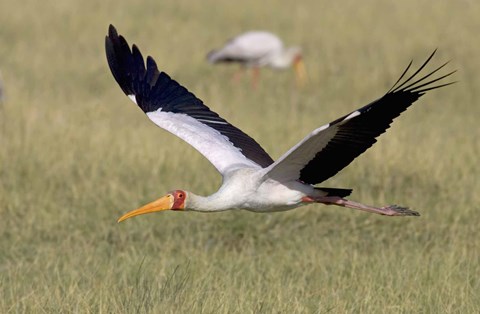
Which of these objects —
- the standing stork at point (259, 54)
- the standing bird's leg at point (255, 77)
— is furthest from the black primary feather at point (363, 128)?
the standing stork at point (259, 54)

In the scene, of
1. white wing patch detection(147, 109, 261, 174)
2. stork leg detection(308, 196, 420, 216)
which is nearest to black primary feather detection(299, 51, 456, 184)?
stork leg detection(308, 196, 420, 216)

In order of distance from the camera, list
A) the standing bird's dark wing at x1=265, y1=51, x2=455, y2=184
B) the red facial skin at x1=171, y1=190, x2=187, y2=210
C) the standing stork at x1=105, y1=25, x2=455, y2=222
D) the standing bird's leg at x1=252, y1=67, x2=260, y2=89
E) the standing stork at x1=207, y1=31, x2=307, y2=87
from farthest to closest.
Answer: the standing stork at x1=207, y1=31, x2=307, y2=87 → the standing bird's leg at x1=252, y1=67, x2=260, y2=89 → the red facial skin at x1=171, y1=190, x2=187, y2=210 → the standing stork at x1=105, y1=25, x2=455, y2=222 → the standing bird's dark wing at x1=265, y1=51, x2=455, y2=184

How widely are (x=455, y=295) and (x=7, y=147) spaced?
3.54 meters

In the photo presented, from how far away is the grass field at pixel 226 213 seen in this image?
15.0 feet

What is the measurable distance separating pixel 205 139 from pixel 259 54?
22.8ft

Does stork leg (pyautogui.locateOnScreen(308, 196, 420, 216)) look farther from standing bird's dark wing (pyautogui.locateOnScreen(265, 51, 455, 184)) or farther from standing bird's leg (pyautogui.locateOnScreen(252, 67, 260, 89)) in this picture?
standing bird's leg (pyautogui.locateOnScreen(252, 67, 260, 89))

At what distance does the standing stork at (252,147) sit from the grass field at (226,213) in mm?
331

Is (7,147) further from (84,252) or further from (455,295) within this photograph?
(455,295)

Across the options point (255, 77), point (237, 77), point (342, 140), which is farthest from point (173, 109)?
point (255, 77)

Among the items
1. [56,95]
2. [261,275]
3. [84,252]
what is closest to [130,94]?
[84,252]

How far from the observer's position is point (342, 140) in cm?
457

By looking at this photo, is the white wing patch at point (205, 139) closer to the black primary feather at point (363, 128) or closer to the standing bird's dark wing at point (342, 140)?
the standing bird's dark wing at point (342, 140)

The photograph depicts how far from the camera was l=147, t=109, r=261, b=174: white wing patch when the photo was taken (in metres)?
5.21

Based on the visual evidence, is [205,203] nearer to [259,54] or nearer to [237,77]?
[237,77]
